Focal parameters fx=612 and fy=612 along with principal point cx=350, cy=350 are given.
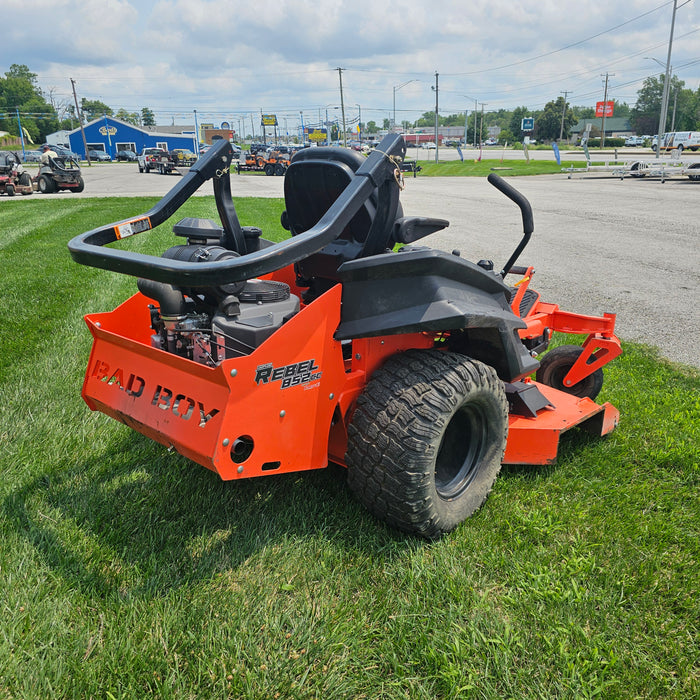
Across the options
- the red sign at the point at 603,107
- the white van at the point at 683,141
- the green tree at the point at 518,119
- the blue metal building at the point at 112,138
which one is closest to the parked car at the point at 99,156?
the blue metal building at the point at 112,138

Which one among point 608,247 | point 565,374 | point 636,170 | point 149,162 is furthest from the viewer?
point 149,162

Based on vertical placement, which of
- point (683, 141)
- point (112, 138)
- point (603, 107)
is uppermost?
point (603, 107)

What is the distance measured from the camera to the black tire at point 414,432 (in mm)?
2369

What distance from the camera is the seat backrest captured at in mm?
2730

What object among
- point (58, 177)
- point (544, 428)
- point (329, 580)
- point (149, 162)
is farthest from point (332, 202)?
point (149, 162)

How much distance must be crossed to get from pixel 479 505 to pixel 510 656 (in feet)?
2.66

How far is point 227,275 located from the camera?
1.93 meters

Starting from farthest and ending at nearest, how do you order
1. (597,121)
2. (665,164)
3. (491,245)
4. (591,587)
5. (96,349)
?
(597,121), (665,164), (491,245), (96,349), (591,587)

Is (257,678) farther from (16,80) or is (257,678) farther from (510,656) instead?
(16,80)

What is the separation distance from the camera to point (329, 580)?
2.37 metres

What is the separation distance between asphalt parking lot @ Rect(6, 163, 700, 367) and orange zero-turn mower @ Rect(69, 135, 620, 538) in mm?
3081

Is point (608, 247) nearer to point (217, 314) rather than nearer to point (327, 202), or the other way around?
point (327, 202)

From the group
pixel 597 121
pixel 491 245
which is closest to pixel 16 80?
pixel 597 121

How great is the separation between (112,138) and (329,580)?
83301 mm
